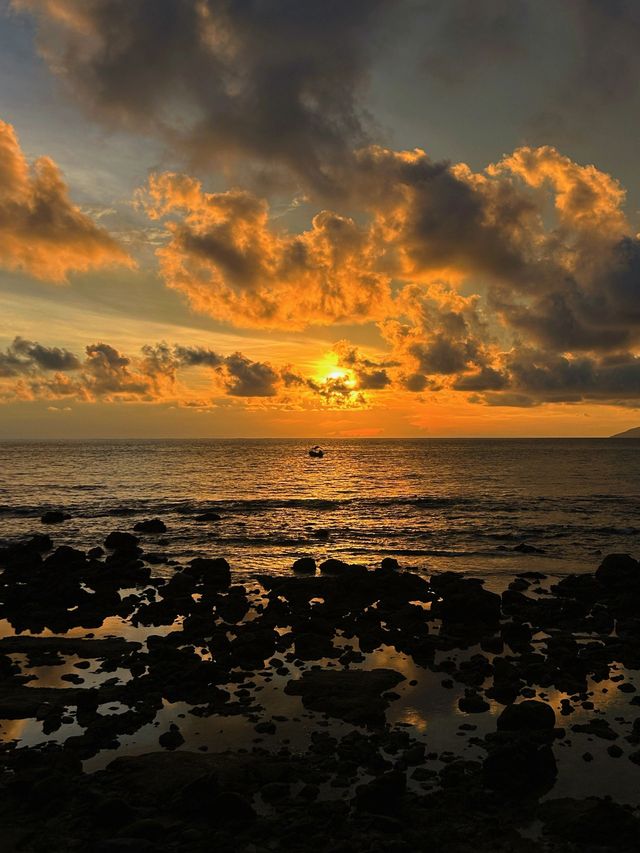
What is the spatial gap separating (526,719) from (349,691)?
15.8ft

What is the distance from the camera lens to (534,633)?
22438 millimetres

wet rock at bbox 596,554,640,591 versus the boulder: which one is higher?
wet rock at bbox 596,554,640,591

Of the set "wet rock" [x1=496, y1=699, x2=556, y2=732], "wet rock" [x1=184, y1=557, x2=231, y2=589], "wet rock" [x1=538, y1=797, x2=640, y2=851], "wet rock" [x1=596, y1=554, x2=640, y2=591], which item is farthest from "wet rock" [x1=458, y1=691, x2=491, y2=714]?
"wet rock" [x1=184, y1=557, x2=231, y2=589]

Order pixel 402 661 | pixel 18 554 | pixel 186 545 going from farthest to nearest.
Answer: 1. pixel 186 545
2. pixel 18 554
3. pixel 402 661

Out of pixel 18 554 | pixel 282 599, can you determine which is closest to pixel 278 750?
pixel 282 599

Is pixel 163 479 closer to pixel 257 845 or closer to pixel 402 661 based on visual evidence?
pixel 402 661

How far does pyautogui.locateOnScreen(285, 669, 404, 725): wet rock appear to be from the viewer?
15.5 metres

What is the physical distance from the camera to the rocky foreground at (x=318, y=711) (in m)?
10.6

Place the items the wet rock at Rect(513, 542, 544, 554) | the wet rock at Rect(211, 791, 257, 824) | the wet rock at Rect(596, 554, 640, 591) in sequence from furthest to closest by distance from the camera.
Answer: the wet rock at Rect(513, 542, 544, 554) → the wet rock at Rect(596, 554, 640, 591) → the wet rock at Rect(211, 791, 257, 824)

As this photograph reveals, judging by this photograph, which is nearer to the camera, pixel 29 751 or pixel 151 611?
pixel 29 751

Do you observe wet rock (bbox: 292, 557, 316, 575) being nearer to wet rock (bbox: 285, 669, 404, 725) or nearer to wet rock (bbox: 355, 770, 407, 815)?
wet rock (bbox: 285, 669, 404, 725)

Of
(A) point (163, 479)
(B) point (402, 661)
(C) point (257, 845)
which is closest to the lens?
(C) point (257, 845)

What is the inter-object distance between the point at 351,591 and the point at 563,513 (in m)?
40.7

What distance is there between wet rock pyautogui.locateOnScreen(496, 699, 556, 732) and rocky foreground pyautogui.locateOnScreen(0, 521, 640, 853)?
4 cm
